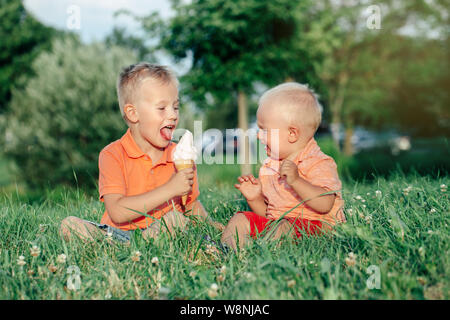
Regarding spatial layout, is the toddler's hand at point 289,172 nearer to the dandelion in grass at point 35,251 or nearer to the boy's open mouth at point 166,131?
the boy's open mouth at point 166,131

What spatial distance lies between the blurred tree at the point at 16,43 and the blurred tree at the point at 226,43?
1153cm

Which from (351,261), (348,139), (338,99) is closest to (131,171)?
(351,261)

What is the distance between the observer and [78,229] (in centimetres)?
263

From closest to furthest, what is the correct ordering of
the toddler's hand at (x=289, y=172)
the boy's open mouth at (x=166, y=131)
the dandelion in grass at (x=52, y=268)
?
the dandelion in grass at (x=52, y=268) < the toddler's hand at (x=289, y=172) < the boy's open mouth at (x=166, y=131)

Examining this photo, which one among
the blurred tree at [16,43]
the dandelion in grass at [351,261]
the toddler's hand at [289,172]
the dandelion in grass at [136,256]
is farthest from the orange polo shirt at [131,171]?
the blurred tree at [16,43]

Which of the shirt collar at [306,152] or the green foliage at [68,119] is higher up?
the green foliage at [68,119]

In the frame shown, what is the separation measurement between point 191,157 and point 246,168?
4668 mm

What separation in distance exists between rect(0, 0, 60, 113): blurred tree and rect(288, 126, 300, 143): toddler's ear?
1683 centimetres

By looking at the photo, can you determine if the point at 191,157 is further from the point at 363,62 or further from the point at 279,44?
the point at 363,62

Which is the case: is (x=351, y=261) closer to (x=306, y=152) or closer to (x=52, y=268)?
(x=306, y=152)

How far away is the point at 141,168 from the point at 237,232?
831 mm

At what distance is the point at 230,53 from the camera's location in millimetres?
7832

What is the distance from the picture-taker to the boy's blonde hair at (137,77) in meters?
2.67
